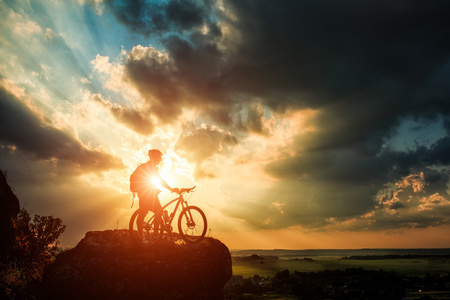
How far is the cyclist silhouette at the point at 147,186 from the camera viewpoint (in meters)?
13.1

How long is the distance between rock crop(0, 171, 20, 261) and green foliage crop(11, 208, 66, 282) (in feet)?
1.46

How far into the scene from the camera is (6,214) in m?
21.2

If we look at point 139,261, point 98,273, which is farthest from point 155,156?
point 98,273

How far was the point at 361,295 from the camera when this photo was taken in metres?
48.2

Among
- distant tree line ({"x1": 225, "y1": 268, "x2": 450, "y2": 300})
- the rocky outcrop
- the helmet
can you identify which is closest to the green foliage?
the rocky outcrop

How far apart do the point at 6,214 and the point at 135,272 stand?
16.0m

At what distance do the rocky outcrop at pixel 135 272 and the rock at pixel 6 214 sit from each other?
1139cm

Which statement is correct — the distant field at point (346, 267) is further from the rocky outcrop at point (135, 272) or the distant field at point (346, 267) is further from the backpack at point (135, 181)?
the backpack at point (135, 181)

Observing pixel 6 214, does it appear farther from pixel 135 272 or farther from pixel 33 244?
pixel 135 272

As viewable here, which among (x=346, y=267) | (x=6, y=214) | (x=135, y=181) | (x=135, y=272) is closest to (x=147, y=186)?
(x=135, y=181)

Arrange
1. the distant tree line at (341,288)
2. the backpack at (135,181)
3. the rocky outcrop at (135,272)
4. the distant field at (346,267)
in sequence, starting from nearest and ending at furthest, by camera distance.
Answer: the rocky outcrop at (135,272), the backpack at (135,181), the distant tree line at (341,288), the distant field at (346,267)

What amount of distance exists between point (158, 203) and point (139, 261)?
2.82 m

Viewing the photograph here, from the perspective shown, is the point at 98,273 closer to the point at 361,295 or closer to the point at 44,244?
the point at 44,244

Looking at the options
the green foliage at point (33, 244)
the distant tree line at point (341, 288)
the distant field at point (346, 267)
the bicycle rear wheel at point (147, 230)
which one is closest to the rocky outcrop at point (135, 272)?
the bicycle rear wheel at point (147, 230)
